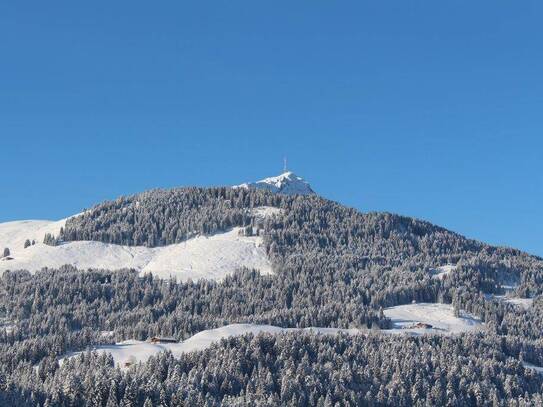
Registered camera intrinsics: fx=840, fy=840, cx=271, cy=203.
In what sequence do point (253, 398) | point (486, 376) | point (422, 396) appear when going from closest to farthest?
point (253, 398)
point (422, 396)
point (486, 376)

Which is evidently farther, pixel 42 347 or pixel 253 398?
pixel 42 347

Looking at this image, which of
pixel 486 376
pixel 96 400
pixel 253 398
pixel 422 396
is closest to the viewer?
pixel 96 400

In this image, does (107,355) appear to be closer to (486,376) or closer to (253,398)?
(253,398)

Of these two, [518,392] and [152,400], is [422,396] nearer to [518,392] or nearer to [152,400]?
[518,392]

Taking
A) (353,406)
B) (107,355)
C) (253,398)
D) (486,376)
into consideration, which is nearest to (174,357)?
Answer: (107,355)

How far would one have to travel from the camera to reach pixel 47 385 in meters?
158

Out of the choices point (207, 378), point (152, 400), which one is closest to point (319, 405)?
point (207, 378)

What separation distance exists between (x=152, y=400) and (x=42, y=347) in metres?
57.4

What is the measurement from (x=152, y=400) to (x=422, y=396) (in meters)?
60.8

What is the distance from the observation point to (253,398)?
6511 inches

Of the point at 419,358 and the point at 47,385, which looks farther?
the point at 419,358

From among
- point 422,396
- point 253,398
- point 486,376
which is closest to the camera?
point 253,398

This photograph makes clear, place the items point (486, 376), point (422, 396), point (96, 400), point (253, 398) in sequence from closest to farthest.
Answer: point (96, 400) < point (253, 398) < point (422, 396) < point (486, 376)

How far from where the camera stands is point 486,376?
192m
